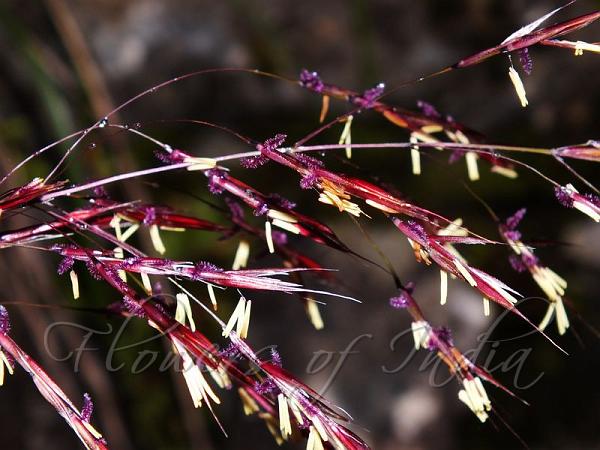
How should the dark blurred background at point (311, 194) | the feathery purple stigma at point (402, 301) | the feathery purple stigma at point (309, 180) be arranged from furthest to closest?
the dark blurred background at point (311, 194) < the feathery purple stigma at point (402, 301) < the feathery purple stigma at point (309, 180)

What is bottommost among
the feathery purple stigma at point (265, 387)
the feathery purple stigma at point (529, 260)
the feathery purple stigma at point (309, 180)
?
the feathery purple stigma at point (529, 260)

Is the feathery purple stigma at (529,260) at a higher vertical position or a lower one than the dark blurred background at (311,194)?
higher

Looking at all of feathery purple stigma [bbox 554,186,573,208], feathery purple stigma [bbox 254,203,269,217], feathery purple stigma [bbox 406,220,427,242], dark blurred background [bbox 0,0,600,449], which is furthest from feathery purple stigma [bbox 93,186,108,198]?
dark blurred background [bbox 0,0,600,449]

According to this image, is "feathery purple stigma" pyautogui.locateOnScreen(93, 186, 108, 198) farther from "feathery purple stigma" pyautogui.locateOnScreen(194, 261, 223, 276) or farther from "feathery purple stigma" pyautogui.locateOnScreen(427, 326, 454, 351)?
"feathery purple stigma" pyautogui.locateOnScreen(427, 326, 454, 351)

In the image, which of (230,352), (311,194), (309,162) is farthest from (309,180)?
(311,194)

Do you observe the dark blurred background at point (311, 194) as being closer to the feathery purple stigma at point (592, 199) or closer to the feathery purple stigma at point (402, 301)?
the feathery purple stigma at point (402, 301)

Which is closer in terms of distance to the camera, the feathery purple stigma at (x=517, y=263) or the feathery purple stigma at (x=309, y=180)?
→ the feathery purple stigma at (x=309, y=180)

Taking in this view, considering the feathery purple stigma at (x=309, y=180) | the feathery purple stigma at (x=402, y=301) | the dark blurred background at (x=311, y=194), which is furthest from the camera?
the dark blurred background at (x=311, y=194)

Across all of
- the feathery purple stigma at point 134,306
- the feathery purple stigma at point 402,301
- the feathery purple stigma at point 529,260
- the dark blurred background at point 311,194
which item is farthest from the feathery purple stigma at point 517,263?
the dark blurred background at point 311,194

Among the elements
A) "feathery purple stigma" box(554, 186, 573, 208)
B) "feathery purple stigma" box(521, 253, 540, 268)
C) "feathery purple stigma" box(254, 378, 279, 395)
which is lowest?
"feathery purple stigma" box(521, 253, 540, 268)
